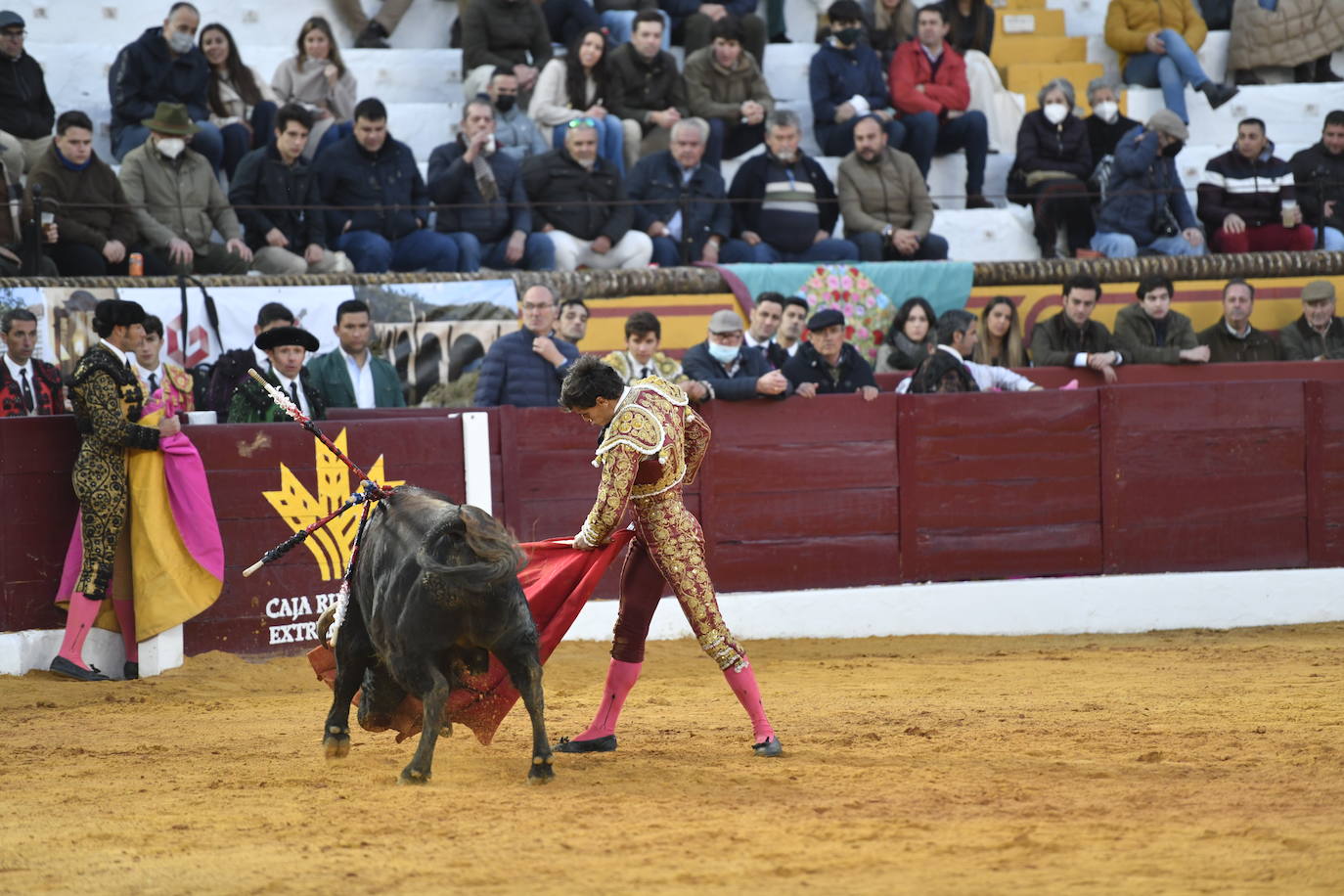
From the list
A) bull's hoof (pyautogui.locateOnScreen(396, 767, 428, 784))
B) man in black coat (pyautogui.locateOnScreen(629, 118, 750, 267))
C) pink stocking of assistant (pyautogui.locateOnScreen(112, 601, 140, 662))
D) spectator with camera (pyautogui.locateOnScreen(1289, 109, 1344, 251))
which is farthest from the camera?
spectator with camera (pyautogui.locateOnScreen(1289, 109, 1344, 251))

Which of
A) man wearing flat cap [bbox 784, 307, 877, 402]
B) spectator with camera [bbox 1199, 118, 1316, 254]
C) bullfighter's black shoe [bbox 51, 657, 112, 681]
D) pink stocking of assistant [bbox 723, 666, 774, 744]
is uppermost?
spectator with camera [bbox 1199, 118, 1316, 254]

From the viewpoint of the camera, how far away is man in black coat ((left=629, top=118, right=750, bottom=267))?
35.0 feet

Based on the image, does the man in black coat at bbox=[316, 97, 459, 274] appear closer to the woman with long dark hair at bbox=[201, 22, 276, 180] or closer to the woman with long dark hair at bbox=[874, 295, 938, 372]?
the woman with long dark hair at bbox=[201, 22, 276, 180]

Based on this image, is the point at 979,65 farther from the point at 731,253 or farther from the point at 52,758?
the point at 52,758

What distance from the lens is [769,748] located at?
546 cm

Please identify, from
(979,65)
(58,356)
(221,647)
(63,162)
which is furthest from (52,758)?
(979,65)

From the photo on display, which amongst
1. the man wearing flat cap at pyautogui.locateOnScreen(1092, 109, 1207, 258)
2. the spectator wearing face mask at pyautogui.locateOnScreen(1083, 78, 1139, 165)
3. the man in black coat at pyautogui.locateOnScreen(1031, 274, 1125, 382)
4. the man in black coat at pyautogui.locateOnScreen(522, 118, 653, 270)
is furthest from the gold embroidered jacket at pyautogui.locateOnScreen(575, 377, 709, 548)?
the spectator wearing face mask at pyautogui.locateOnScreen(1083, 78, 1139, 165)

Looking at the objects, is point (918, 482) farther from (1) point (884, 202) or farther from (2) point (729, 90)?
(2) point (729, 90)

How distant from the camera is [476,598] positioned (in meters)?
4.88

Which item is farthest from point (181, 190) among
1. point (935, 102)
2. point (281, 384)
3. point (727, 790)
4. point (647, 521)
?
point (727, 790)

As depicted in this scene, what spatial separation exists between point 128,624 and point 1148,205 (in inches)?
286

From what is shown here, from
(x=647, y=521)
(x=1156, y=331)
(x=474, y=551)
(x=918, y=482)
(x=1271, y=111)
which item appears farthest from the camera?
(x=1271, y=111)

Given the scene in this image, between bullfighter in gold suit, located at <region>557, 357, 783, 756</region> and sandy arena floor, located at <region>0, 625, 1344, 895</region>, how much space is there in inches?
8.1

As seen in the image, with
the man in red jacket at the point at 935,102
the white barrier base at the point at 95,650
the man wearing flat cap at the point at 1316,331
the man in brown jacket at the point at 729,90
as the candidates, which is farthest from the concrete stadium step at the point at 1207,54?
the white barrier base at the point at 95,650
